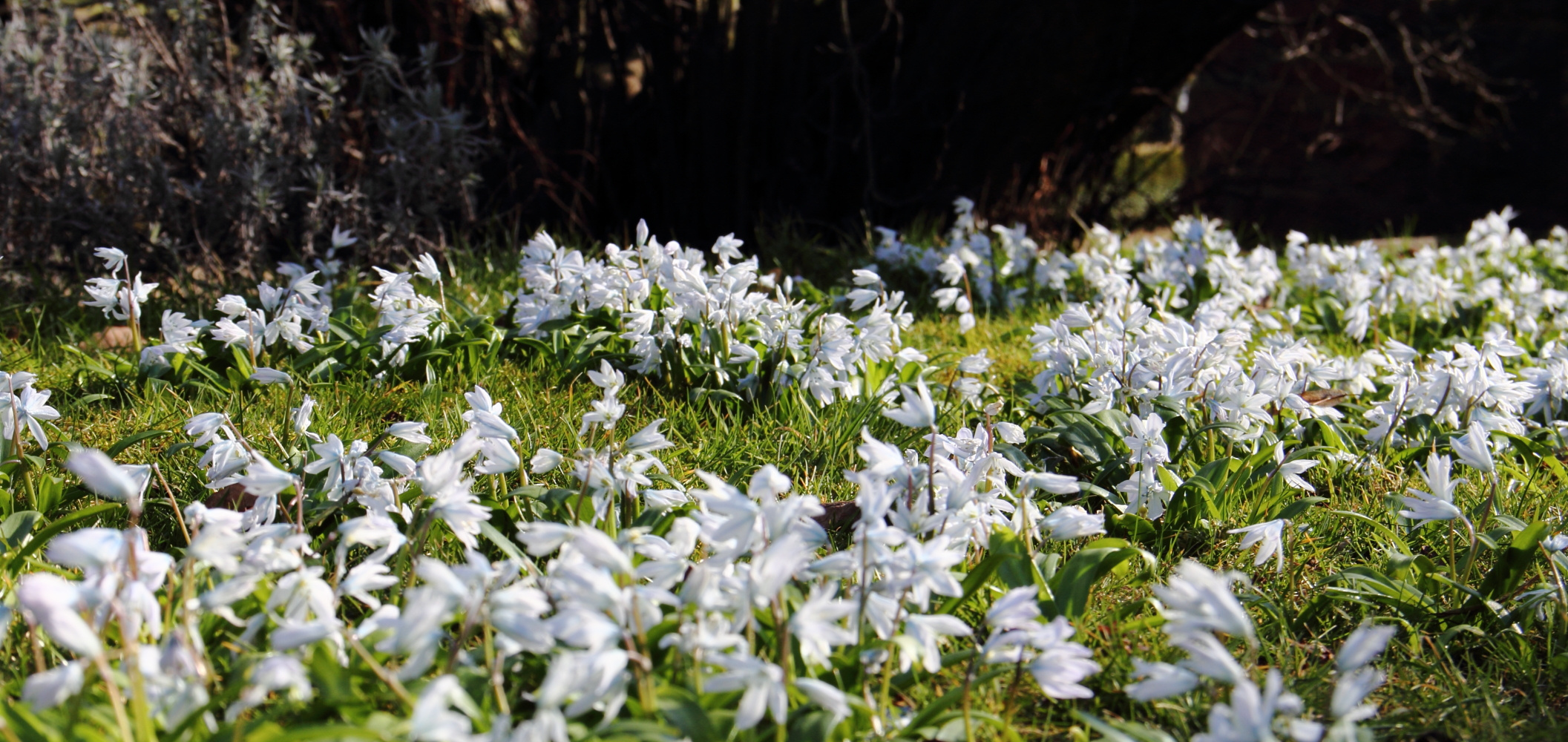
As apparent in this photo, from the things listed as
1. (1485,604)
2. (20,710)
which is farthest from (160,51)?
(1485,604)

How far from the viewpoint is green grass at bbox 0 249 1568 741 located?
1757 mm

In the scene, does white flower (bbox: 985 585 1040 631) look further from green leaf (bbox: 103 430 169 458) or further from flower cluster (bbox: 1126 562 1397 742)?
green leaf (bbox: 103 430 169 458)

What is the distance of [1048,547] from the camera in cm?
226

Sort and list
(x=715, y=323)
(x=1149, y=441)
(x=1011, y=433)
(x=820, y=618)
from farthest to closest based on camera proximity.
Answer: (x=715, y=323) → (x=1149, y=441) → (x=1011, y=433) → (x=820, y=618)

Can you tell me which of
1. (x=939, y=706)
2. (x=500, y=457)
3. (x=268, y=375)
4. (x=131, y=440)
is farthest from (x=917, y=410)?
(x=131, y=440)

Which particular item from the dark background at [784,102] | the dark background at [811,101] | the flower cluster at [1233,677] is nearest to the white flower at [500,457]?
the flower cluster at [1233,677]

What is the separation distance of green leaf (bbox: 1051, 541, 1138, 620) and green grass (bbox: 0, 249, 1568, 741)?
0.14ft

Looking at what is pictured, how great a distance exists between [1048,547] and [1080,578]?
1.10 feet

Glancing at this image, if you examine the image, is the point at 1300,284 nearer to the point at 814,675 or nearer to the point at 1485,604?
the point at 1485,604

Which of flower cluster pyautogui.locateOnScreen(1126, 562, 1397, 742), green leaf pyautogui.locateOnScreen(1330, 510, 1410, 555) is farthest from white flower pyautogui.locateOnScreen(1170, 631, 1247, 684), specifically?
green leaf pyautogui.locateOnScreen(1330, 510, 1410, 555)

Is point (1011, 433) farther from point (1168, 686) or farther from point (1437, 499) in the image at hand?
point (1168, 686)

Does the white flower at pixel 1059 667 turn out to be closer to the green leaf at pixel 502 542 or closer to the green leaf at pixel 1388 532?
the green leaf at pixel 502 542

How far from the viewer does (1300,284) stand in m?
4.82

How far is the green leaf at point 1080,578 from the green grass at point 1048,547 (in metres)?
0.04
